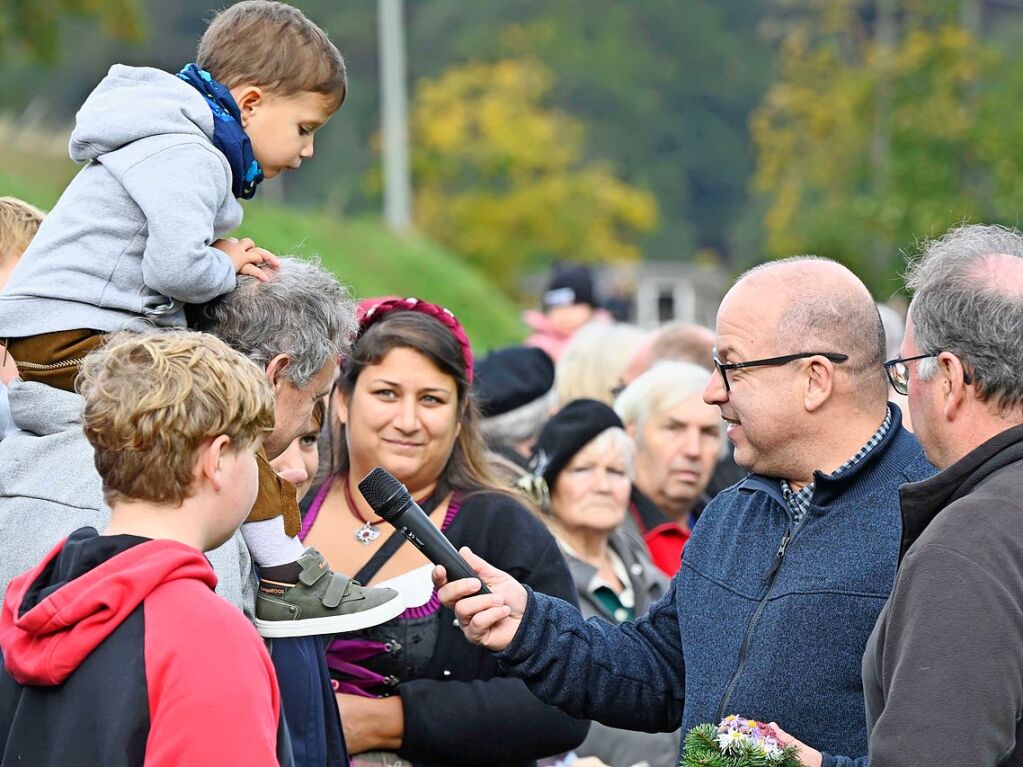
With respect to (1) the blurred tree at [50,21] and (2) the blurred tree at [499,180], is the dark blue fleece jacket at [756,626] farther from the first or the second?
(2) the blurred tree at [499,180]

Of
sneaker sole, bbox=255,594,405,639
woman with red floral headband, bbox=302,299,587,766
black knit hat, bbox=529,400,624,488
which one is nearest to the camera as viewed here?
sneaker sole, bbox=255,594,405,639

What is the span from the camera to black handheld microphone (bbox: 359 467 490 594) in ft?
10.8

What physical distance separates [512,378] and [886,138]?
787 inches

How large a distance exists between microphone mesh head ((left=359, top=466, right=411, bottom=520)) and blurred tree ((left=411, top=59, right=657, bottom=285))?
31.9 m

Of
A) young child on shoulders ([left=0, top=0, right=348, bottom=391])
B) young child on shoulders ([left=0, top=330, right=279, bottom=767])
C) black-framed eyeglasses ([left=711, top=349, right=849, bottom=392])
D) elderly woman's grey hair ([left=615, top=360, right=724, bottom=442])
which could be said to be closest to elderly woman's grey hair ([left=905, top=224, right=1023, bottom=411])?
black-framed eyeglasses ([left=711, top=349, right=849, bottom=392])

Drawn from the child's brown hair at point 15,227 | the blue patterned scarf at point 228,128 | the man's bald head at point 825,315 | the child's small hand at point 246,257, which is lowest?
the man's bald head at point 825,315

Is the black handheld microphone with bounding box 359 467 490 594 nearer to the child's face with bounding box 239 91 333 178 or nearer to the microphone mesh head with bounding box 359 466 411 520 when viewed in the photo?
the microphone mesh head with bounding box 359 466 411 520

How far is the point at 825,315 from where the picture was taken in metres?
3.61

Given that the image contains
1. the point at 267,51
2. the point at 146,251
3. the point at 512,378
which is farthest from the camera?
the point at 512,378

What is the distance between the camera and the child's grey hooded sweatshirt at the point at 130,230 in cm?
337

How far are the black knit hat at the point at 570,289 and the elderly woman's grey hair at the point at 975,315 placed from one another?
348 inches

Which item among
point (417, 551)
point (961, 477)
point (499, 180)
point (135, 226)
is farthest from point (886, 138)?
point (961, 477)

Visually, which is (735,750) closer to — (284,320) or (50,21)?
(284,320)

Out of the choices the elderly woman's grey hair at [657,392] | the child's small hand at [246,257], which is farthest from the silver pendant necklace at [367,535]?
the elderly woman's grey hair at [657,392]
